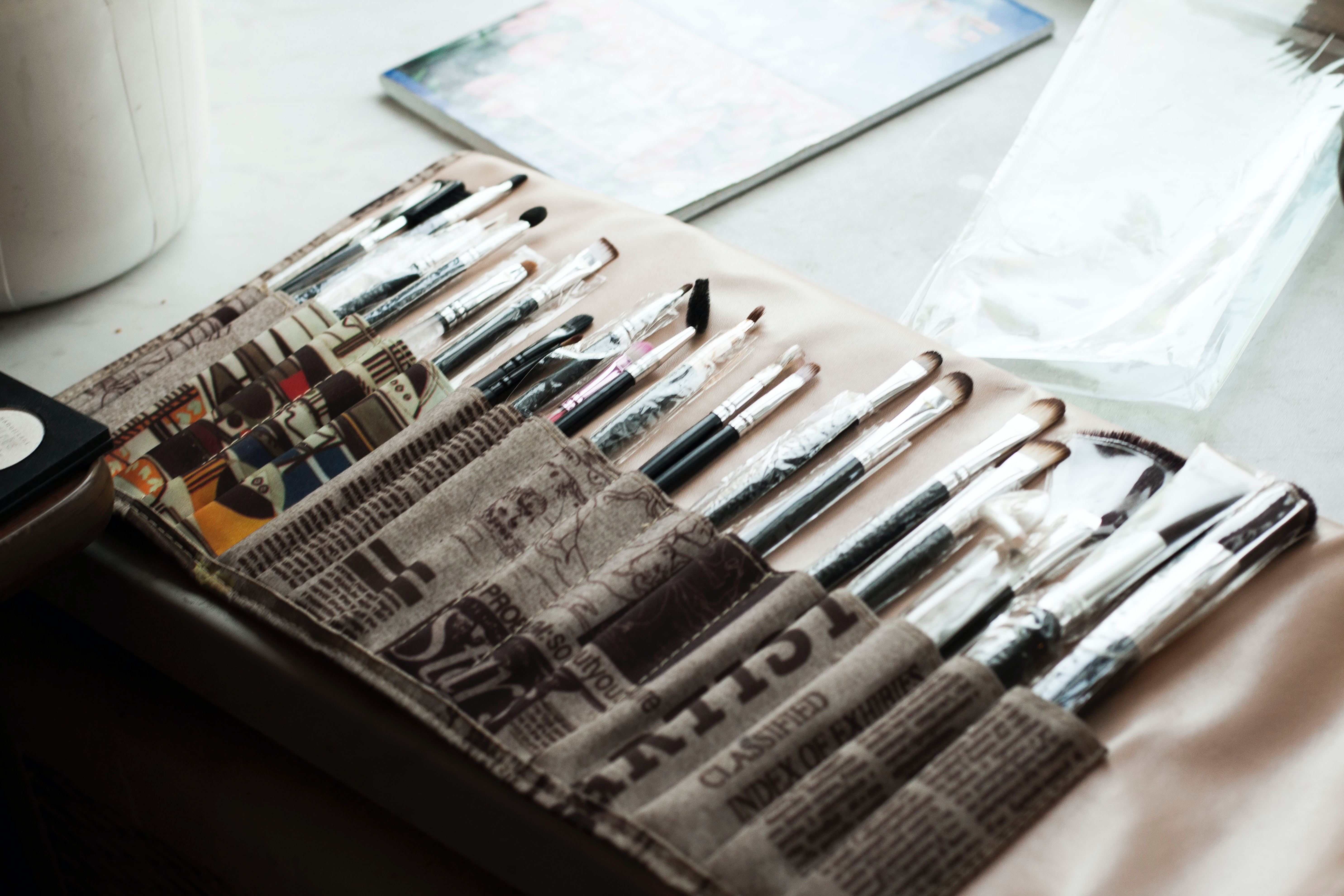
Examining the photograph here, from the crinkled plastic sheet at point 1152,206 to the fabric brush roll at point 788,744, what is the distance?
34 centimetres

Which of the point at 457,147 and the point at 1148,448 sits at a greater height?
the point at 1148,448

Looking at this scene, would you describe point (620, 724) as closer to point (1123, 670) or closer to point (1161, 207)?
point (1123, 670)

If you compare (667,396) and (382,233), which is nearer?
(667,396)

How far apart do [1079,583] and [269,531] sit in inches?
14.1

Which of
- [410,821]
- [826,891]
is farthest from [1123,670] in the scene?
[410,821]

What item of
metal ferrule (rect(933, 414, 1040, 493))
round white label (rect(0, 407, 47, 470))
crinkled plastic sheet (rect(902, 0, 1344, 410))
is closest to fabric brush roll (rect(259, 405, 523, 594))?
round white label (rect(0, 407, 47, 470))

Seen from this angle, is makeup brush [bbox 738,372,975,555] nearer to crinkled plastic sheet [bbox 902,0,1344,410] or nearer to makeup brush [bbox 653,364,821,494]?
makeup brush [bbox 653,364,821,494]

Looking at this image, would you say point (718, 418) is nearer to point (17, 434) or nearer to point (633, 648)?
point (633, 648)

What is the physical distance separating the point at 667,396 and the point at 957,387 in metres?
0.15

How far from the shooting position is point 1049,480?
49 centimetres

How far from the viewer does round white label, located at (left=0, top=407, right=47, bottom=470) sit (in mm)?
452

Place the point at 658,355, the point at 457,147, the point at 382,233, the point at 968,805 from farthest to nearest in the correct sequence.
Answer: the point at 457,147
the point at 382,233
the point at 658,355
the point at 968,805

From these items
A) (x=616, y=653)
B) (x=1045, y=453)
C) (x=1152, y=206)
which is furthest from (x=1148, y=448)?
(x=1152, y=206)

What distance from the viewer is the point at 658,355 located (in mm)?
582
